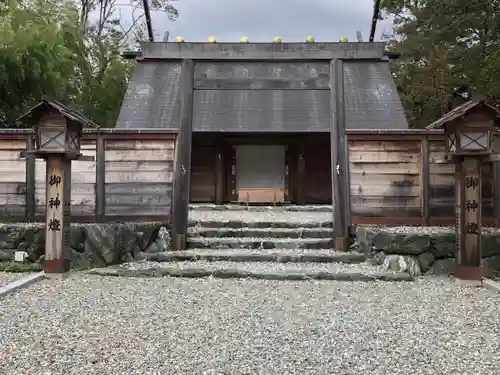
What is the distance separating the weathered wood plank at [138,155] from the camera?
24.2 ft

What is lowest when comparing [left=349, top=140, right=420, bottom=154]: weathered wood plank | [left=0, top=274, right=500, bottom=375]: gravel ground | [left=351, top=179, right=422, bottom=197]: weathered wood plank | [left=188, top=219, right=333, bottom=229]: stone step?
[left=0, top=274, right=500, bottom=375]: gravel ground

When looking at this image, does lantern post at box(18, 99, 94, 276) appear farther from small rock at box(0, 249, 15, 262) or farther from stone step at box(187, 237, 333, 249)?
stone step at box(187, 237, 333, 249)

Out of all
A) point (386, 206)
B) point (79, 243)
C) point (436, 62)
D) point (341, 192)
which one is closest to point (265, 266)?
point (341, 192)

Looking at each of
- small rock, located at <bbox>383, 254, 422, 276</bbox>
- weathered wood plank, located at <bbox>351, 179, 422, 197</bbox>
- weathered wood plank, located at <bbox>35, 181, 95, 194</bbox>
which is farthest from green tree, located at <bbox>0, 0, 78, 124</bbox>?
small rock, located at <bbox>383, 254, 422, 276</bbox>

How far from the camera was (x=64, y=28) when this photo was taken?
14953 millimetres

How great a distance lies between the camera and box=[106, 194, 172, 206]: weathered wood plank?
7.38 m

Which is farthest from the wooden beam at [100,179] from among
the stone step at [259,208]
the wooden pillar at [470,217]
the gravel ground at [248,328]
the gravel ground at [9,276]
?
the wooden pillar at [470,217]

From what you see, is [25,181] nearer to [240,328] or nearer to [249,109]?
[240,328]

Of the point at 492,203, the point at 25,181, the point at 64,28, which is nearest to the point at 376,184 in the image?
the point at 492,203

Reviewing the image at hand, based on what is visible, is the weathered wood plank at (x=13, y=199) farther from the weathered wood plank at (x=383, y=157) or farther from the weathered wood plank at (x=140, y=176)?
the weathered wood plank at (x=383, y=157)

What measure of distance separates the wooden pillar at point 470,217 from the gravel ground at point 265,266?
107 centimetres

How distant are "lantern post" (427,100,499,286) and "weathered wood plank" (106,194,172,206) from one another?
4.09 meters

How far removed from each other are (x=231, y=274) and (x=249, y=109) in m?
7.65

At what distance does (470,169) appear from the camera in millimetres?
5848
